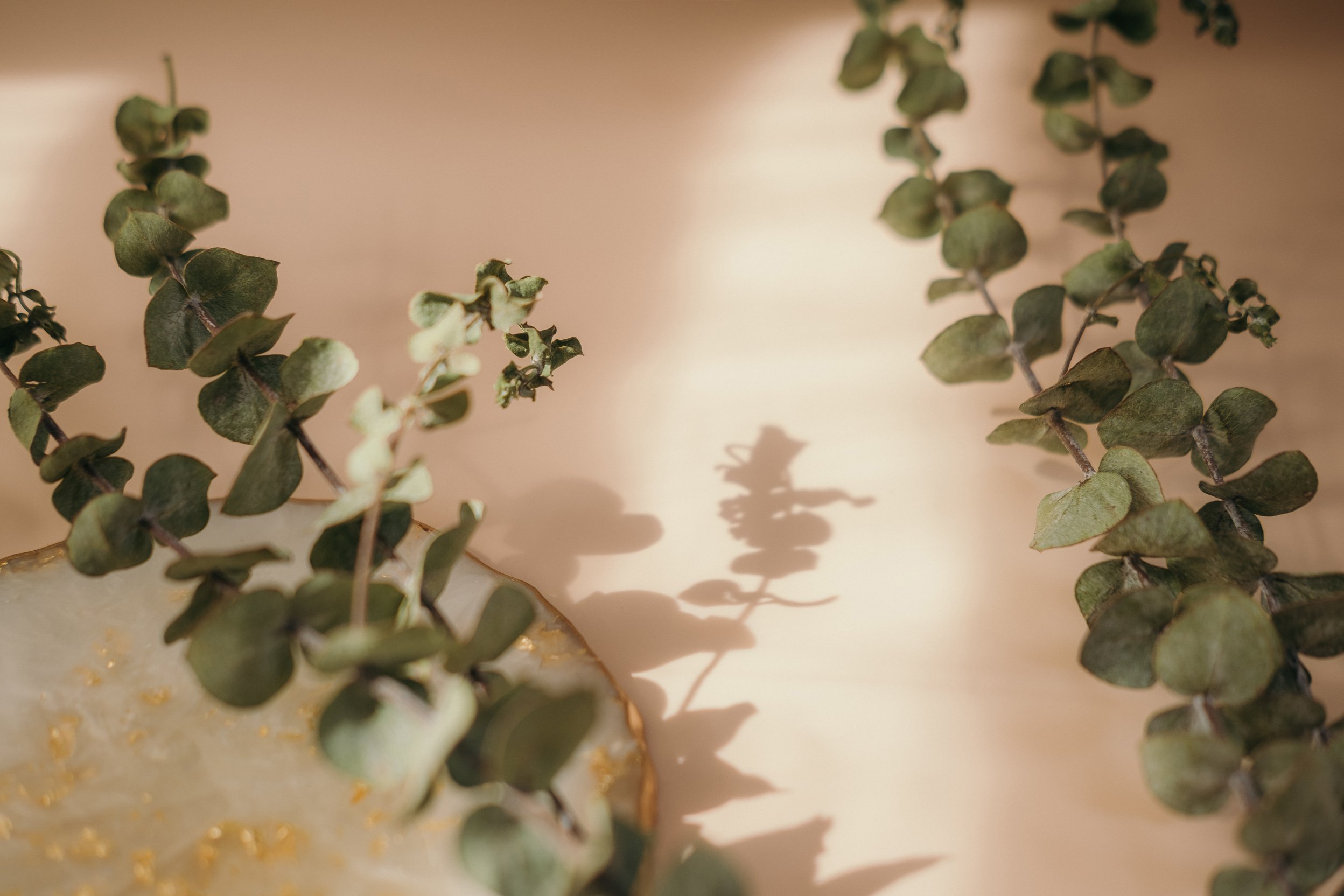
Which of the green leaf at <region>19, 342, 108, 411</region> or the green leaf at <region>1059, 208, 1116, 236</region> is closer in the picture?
the green leaf at <region>19, 342, 108, 411</region>

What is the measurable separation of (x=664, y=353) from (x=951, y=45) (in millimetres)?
289

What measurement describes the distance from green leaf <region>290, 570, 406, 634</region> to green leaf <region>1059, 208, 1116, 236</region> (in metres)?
0.47

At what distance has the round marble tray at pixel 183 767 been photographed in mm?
412

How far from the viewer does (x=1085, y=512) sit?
1.24 feet

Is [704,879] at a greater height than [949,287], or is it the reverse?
[949,287]

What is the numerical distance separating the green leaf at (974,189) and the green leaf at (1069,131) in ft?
0.33

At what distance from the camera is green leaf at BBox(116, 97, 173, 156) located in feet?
1.42

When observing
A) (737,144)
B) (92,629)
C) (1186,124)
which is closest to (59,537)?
(92,629)

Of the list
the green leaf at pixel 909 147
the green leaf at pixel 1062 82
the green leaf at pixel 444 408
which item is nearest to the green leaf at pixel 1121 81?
the green leaf at pixel 1062 82

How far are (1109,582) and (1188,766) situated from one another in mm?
113

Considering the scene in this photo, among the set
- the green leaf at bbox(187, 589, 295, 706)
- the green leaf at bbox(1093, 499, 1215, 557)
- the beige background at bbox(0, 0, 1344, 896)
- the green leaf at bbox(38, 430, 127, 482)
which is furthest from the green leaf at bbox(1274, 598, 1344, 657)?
the green leaf at bbox(38, 430, 127, 482)

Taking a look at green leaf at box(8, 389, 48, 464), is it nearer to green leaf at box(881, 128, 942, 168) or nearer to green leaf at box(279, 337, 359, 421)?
green leaf at box(279, 337, 359, 421)

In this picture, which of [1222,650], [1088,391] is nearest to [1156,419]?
[1088,391]

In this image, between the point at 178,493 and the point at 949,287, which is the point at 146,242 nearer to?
the point at 178,493
